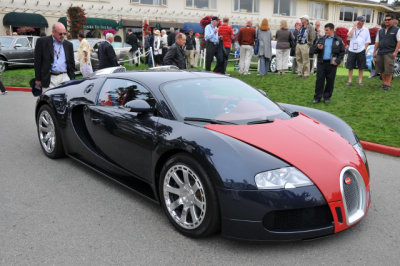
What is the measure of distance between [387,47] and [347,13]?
35610 millimetres

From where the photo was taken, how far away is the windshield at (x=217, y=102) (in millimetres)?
3586

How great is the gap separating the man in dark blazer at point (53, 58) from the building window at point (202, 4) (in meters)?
27.6

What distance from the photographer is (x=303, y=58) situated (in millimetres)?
12203

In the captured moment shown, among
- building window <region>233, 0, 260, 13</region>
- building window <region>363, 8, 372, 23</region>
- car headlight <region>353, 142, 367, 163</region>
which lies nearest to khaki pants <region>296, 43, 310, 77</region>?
car headlight <region>353, 142, 367, 163</region>

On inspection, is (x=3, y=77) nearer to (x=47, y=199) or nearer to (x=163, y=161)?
(x=47, y=199)

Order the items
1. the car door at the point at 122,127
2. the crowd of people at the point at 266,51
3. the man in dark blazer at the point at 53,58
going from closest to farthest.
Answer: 1. the car door at the point at 122,127
2. the man in dark blazer at the point at 53,58
3. the crowd of people at the point at 266,51

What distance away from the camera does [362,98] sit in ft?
30.4

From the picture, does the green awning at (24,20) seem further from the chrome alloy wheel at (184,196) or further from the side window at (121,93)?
the chrome alloy wheel at (184,196)

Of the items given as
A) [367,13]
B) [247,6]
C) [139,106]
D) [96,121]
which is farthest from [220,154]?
[367,13]

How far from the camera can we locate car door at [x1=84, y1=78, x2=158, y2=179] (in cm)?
357

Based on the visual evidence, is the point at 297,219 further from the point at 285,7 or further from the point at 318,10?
the point at 318,10

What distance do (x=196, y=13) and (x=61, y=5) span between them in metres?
11.0

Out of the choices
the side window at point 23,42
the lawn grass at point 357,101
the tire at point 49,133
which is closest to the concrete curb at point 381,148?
the lawn grass at point 357,101

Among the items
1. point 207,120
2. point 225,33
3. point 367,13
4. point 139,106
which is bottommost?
point 207,120
